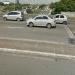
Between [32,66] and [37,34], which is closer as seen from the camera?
[32,66]

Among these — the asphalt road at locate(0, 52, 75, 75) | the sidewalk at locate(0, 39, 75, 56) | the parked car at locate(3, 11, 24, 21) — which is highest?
the asphalt road at locate(0, 52, 75, 75)

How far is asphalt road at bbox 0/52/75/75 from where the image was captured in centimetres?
1030

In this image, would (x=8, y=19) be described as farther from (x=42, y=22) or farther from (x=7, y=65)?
(x=7, y=65)

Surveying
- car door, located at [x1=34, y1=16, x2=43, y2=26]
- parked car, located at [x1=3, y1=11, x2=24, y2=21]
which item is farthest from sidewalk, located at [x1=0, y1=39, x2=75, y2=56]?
parked car, located at [x1=3, y1=11, x2=24, y2=21]

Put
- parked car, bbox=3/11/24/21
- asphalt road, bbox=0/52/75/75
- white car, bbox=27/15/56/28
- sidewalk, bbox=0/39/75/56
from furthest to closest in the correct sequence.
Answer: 1. parked car, bbox=3/11/24/21
2. white car, bbox=27/15/56/28
3. sidewalk, bbox=0/39/75/56
4. asphalt road, bbox=0/52/75/75

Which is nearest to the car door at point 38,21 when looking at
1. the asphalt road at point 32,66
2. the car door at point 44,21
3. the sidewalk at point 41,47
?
the car door at point 44,21

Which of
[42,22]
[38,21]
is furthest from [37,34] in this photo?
[38,21]

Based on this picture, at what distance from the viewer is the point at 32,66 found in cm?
1141

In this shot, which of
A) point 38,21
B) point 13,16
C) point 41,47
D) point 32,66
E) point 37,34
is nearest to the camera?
point 32,66

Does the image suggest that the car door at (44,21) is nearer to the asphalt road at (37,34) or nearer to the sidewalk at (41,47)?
the asphalt road at (37,34)

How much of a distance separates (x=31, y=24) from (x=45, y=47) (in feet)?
68.2

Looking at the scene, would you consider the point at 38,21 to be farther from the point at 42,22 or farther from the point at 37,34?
the point at 37,34

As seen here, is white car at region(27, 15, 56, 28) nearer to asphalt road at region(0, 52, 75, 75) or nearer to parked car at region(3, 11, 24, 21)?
parked car at region(3, 11, 24, 21)

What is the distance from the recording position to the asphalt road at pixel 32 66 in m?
10.3
